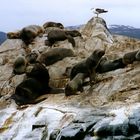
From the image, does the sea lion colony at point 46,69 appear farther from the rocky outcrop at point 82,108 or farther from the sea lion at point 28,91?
the rocky outcrop at point 82,108

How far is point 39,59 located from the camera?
78.0 ft

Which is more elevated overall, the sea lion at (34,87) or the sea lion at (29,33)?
the sea lion at (29,33)

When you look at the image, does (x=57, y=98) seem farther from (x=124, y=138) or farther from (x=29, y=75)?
(x=124, y=138)

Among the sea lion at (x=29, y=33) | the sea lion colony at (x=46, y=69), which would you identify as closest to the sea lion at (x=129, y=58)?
the sea lion colony at (x=46, y=69)

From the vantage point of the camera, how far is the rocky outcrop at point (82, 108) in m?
14.9

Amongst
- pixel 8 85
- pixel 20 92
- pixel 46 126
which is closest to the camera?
pixel 46 126

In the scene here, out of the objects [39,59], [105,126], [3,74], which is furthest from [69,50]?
[105,126]

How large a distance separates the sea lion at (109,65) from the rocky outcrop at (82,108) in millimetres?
278

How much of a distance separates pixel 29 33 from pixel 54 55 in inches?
148

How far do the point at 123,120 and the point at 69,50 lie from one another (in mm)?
9655

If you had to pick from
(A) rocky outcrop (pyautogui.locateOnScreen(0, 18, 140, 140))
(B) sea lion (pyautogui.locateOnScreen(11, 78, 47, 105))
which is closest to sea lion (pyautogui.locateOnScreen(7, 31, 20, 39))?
(A) rocky outcrop (pyautogui.locateOnScreen(0, 18, 140, 140))

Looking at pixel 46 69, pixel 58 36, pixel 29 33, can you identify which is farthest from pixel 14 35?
pixel 46 69

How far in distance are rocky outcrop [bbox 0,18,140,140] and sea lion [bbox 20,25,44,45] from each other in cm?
241

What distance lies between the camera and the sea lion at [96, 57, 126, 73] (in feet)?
66.4
